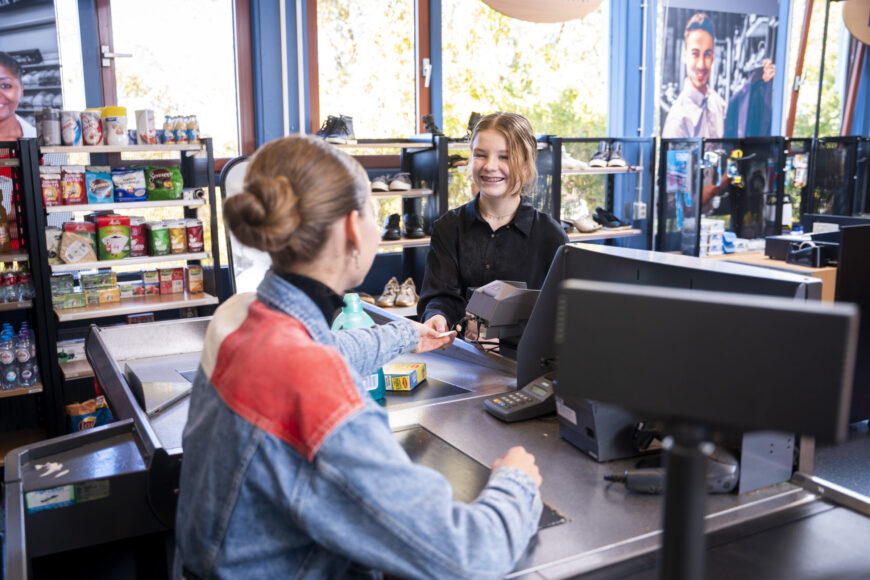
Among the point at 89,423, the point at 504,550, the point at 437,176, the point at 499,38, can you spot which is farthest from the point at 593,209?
the point at 504,550

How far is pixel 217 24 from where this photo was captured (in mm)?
4508

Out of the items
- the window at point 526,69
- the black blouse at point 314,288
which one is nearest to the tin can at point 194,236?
the window at point 526,69

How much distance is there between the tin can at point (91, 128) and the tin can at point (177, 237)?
0.54m

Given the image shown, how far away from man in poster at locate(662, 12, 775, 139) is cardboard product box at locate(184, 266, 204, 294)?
410 cm

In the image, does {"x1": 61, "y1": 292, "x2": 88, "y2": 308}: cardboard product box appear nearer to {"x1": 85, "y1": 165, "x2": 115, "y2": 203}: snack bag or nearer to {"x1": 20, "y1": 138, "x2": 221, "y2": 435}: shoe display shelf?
{"x1": 20, "y1": 138, "x2": 221, "y2": 435}: shoe display shelf

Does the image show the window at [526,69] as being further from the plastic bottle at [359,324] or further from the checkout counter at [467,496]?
the plastic bottle at [359,324]

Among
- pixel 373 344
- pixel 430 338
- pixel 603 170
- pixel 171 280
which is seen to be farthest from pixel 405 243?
pixel 373 344

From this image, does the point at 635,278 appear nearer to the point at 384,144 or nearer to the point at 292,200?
the point at 292,200

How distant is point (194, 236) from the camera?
4.02 m

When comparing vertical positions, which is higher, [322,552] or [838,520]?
[322,552]

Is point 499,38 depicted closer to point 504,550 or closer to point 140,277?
point 140,277

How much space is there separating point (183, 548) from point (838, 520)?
1051 millimetres

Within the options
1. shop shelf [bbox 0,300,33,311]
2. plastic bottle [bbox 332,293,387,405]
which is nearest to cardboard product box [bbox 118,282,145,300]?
shop shelf [bbox 0,300,33,311]

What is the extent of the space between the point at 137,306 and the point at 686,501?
12.1 ft
